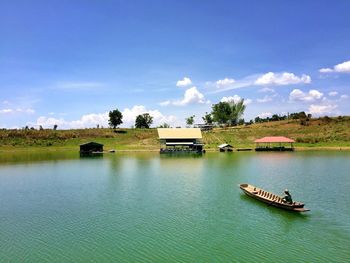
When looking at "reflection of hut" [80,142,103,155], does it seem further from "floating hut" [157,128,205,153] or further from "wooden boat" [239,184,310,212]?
"wooden boat" [239,184,310,212]

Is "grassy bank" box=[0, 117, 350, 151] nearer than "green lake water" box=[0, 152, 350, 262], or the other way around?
"green lake water" box=[0, 152, 350, 262]

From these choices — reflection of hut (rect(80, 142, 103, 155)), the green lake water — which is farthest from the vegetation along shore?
the green lake water

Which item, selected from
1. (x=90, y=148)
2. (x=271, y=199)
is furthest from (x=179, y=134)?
(x=271, y=199)

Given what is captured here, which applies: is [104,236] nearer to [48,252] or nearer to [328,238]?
[48,252]

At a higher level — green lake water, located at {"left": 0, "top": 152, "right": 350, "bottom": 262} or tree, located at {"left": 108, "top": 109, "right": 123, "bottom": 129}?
tree, located at {"left": 108, "top": 109, "right": 123, "bottom": 129}

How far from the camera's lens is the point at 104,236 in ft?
76.7

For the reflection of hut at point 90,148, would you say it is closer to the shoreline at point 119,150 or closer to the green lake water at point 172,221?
the shoreline at point 119,150

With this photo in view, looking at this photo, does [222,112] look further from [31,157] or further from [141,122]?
[31,157]

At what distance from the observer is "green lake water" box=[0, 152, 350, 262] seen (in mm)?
20188

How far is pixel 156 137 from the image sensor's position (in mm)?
121500

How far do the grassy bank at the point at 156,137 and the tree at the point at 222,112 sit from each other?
767 inches

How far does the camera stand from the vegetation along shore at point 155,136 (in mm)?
104188

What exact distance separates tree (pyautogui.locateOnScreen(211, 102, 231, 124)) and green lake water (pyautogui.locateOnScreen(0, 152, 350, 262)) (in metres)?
99.3

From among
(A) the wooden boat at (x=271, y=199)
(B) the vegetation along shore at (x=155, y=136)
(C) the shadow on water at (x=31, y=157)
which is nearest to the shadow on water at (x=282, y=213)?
(A) the wooden boat at (x=271, y=199)
